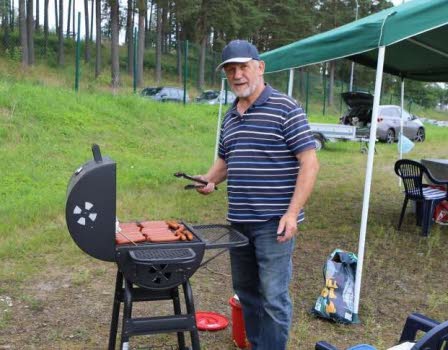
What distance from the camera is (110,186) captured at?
2277mm

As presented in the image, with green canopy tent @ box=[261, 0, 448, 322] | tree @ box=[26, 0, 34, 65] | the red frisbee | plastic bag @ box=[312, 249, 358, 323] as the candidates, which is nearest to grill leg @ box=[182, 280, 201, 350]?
the red frisbee

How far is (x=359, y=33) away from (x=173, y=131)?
9833 millimetres

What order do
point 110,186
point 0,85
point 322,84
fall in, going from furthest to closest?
point 322,84, point 0,85, point 110,186

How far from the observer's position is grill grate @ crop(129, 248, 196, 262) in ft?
7.41

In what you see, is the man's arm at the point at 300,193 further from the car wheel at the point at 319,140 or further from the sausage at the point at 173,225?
the car wheel at the point at 319,140

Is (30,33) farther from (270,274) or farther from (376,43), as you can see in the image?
(270,274)

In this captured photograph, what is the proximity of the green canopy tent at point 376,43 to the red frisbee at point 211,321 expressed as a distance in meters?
0.96

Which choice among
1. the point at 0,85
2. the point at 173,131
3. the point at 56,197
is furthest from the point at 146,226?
the point at 173,131

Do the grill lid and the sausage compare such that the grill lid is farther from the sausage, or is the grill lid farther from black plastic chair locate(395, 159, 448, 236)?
black plastic chair locate(395, 159, 448, 236)

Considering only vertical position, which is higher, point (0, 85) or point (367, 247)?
Answer: point (0, 85)

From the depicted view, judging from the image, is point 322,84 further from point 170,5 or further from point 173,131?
point 173,131

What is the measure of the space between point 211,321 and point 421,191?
3.65 meters

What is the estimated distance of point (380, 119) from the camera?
17234 millimetres

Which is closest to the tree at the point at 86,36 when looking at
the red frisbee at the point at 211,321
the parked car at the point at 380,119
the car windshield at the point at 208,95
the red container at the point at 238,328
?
the car windshield at the point at 208,95
